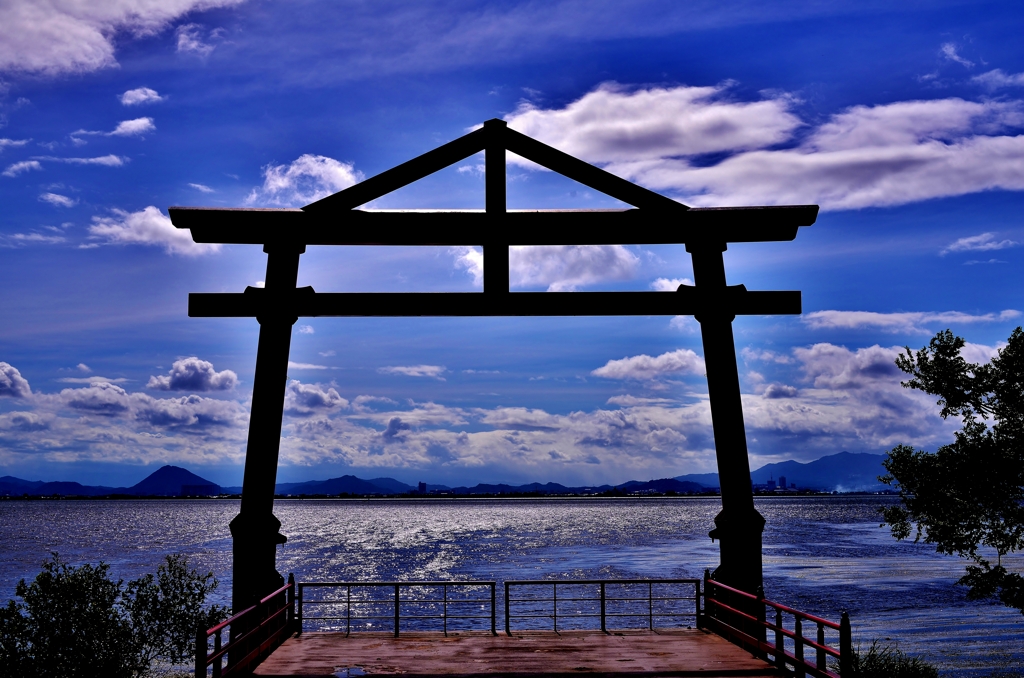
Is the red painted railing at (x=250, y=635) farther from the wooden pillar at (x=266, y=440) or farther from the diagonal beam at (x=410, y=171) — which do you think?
the diagonal beam at (x=410, y=171)

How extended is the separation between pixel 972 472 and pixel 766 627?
10876 millimetres

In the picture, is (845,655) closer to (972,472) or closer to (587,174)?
(587,174)

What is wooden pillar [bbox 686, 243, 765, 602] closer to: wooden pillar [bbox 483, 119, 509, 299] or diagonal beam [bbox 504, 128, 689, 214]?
diagonal beam [bbox 504, 128, 689, 214]

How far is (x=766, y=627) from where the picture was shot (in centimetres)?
1270

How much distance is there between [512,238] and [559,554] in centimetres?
8338

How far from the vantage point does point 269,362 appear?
1275cm

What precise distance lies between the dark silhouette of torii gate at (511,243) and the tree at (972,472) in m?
9.56

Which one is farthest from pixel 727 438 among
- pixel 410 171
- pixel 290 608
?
pixel 290 608

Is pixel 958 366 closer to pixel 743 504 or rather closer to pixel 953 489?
pixel 953 489

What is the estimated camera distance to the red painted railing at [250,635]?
9555 mm

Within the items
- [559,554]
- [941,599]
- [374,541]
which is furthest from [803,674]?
[374,541]

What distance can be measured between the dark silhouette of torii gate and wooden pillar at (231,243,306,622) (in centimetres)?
2

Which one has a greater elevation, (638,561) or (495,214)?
(495,214)

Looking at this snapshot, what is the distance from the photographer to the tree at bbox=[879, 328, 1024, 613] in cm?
2041
